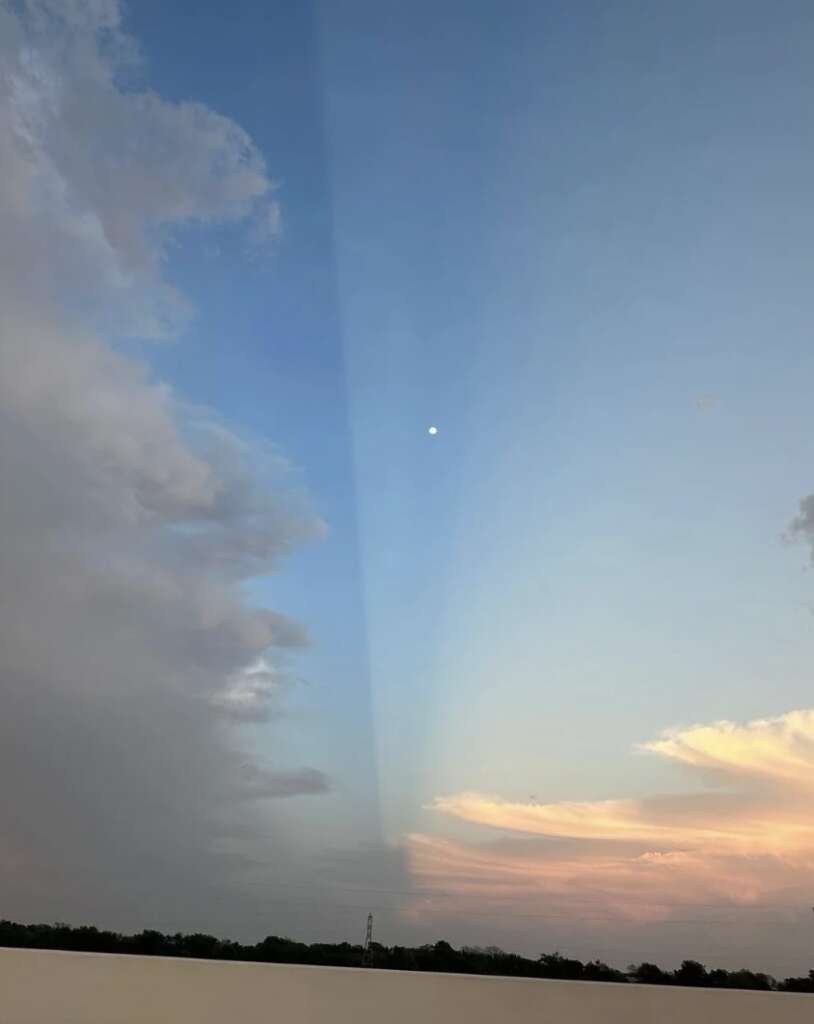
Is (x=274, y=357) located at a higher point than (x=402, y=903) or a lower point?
higher

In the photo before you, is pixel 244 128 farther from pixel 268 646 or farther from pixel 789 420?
pixel 789 420

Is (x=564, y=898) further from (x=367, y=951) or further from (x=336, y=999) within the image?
(x=336, y=999)

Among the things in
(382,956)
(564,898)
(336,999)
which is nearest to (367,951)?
(382,956)

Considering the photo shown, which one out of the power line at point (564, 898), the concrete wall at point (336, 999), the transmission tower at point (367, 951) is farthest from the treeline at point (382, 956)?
the power line at point (564, 898)

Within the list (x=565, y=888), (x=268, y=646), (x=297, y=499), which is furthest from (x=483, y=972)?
(x=297, y=499)

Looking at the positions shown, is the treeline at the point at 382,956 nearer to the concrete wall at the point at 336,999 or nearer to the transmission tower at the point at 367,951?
the transmission tower at the point at 367,951
